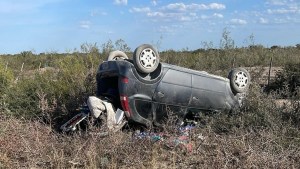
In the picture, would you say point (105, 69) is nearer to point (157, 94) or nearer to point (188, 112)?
point (157, 94)

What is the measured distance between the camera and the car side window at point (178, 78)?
302 inches

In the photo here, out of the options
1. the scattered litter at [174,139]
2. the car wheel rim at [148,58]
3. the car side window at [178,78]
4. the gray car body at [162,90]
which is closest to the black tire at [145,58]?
the car wheel rim at [148,58]

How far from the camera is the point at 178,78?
775cm

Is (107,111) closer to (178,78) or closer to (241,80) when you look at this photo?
(178,78)

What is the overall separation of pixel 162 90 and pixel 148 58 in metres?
0.61

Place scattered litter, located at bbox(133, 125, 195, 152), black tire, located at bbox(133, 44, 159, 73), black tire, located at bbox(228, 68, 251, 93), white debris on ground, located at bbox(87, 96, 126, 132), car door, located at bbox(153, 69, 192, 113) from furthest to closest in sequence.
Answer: black tire, located at bbox(228, 68, 251, 93)
car door, located at bbox(153, 69, 192, 113)
black tire, located at bbox(133, 44, 159, 73)
white debris on ground, located at bbox(87, 96, 126, 132)
scattered litter, located at bbox(133, 125, 195, 152)

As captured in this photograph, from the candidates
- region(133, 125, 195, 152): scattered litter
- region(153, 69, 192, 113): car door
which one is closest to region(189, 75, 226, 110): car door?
region(153, 69, 192, 113): car door

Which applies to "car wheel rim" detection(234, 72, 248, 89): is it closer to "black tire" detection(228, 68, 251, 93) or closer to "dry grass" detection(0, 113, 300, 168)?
"black tire" detection(228, 68, 251, 93)

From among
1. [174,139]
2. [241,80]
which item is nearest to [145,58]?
[174,139]

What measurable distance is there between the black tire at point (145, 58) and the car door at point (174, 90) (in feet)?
1.04

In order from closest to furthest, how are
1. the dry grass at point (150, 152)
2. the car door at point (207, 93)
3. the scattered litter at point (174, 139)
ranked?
the dry grass at point (150, 152), the scattered litter at point (174, 139), the car door at point (207, 93)

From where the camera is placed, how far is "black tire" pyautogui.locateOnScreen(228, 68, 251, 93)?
8258 mm

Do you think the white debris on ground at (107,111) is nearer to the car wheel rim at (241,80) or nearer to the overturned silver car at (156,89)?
the overturned silver car at (156,89)

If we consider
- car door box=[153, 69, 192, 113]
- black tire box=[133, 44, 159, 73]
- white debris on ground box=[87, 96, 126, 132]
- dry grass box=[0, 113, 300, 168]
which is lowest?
dry grass box=[0, 113, 300, 168]
